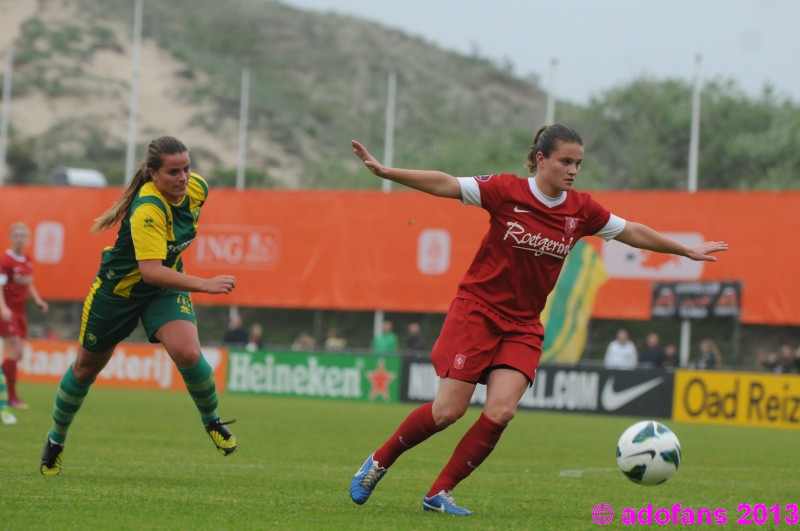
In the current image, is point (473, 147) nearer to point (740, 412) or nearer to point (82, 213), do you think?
point (82, 213)

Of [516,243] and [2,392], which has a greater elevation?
[516,243]

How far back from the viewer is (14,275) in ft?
44.8

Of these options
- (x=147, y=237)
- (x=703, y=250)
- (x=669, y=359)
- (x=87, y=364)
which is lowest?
(x=669, y=359)

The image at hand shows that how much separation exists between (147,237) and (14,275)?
24.1 ft

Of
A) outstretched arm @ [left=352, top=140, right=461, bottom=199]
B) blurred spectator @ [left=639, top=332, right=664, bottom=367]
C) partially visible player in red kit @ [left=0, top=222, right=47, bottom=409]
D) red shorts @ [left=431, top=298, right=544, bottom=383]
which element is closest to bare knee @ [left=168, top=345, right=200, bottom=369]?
red shorts @ [left=431, top=298, right=544, bottom=383]

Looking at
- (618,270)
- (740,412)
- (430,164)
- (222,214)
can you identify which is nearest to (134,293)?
(740,412)

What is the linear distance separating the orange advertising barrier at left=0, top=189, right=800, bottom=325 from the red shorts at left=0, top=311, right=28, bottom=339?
1237cm

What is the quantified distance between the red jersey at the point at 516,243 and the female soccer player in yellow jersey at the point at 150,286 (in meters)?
1.68

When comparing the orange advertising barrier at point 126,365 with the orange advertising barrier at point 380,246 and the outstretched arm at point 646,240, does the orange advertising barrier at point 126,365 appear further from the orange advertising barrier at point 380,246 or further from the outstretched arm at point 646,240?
the outstretched arm at point 646,240

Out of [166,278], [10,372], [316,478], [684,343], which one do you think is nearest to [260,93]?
[684,343]

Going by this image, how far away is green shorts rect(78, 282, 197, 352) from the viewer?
7.35 meters

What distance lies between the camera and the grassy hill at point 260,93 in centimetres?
5525

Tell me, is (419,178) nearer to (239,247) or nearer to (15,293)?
(15,293)

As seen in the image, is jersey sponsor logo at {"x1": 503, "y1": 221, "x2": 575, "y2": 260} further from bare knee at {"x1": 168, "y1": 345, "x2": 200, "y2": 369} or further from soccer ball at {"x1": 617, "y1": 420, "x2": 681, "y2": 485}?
bare knee at {"x1": 168, "y1": 345, "x2": 200, "y2": 369}
